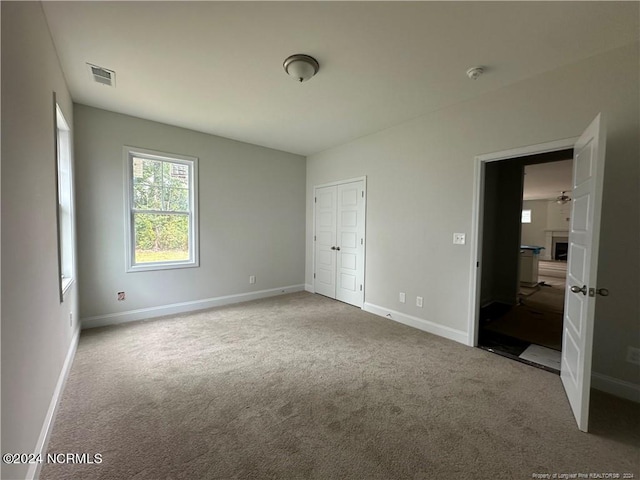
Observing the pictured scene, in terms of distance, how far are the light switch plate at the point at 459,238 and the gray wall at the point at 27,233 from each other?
3471 millimetres

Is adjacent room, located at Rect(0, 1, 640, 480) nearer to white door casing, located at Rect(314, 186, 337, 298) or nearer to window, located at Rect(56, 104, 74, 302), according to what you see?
window, located at Rect(56, 104, 74, 302)

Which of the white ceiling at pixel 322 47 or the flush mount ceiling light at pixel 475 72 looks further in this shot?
the flush mount ceiling light at pixel 475 72

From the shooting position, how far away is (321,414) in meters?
1.89

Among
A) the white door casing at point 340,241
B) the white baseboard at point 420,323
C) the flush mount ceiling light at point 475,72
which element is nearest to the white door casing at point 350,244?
the white door casing at point 340,241

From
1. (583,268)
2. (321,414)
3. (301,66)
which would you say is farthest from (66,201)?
(583,268)

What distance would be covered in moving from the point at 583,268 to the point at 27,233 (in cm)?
341

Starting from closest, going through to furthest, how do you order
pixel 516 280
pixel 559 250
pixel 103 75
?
pixel 103 75 < pixel 516 280 < pixel 559 250

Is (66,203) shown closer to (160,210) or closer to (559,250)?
(160,210)

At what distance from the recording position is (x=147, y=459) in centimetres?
152

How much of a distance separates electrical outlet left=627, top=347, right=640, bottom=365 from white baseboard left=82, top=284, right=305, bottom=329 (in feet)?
14.1

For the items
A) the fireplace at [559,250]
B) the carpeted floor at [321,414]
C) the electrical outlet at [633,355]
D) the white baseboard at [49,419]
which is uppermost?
the fireplace at [559,250]

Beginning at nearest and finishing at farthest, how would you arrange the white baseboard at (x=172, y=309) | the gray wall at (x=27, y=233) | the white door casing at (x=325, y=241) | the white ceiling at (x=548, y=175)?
the gray wall at (x=27, y=233), the white baseboard at (x=172, y=309), the white door casing at (x=325, y=241), the white ceiling at (x=548, y=175)

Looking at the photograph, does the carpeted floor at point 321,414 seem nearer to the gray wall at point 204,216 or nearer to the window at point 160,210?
the gray wall at point 204,216

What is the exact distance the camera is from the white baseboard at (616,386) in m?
2.09
